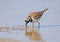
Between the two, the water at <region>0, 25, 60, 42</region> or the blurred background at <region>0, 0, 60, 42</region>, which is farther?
the blurred background at <region>0, 0, 60, 42</region>

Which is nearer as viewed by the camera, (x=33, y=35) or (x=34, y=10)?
(x=33, y=35)

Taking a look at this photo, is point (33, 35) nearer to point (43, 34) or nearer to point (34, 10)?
point (43, 34)

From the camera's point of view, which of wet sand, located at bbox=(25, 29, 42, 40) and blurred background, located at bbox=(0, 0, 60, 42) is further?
blurred background, located at bbox=(0, 0, 60, 42)

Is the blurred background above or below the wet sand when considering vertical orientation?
above

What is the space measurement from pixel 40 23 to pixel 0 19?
86 centimetres

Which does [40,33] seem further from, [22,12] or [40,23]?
[22,12]

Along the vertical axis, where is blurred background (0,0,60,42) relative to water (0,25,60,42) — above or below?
above

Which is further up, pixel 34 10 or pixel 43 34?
Result: pixel 34 10

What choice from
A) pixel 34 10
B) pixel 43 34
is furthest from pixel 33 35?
pixel 34 10

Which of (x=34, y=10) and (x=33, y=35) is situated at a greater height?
(x=34, y=10)

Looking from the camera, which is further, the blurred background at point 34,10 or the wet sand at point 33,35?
the blurred background at point 34,10

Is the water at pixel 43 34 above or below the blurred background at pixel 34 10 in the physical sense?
below

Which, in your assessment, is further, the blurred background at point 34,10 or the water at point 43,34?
the blurred background at point 34,10

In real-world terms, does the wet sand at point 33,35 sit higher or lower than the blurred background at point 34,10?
lower
